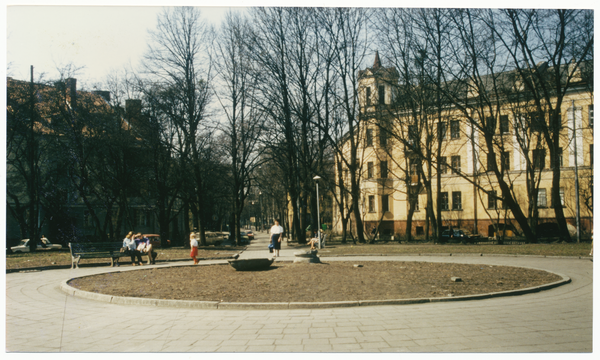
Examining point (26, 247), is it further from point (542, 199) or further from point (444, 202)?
point (542, 199)

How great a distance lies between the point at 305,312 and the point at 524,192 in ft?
134

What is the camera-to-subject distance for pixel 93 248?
16.8 meters

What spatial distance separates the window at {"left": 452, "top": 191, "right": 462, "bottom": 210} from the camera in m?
Result: 45.6

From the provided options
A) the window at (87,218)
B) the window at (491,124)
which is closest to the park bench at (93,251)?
the window at (87,218)

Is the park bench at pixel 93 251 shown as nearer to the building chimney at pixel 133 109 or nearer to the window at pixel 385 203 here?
the building chimney at pixel 133 109

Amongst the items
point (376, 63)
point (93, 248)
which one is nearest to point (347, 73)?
point (376, 63)

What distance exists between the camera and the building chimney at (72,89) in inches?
961

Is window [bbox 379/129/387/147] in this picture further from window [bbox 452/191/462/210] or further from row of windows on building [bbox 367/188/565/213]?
window [bbox 452/191/462/210]

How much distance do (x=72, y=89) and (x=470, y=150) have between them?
101ft

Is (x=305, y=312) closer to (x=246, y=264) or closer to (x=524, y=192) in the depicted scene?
(x=246, y=264)

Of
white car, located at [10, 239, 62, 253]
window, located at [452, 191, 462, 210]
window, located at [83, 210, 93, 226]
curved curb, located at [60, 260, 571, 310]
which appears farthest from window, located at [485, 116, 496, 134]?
white car, located at [10, 239, 62, 253]

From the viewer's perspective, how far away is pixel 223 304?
8.18 meters

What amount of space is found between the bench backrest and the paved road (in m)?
7.70

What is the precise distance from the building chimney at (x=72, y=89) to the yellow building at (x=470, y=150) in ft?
60.0
